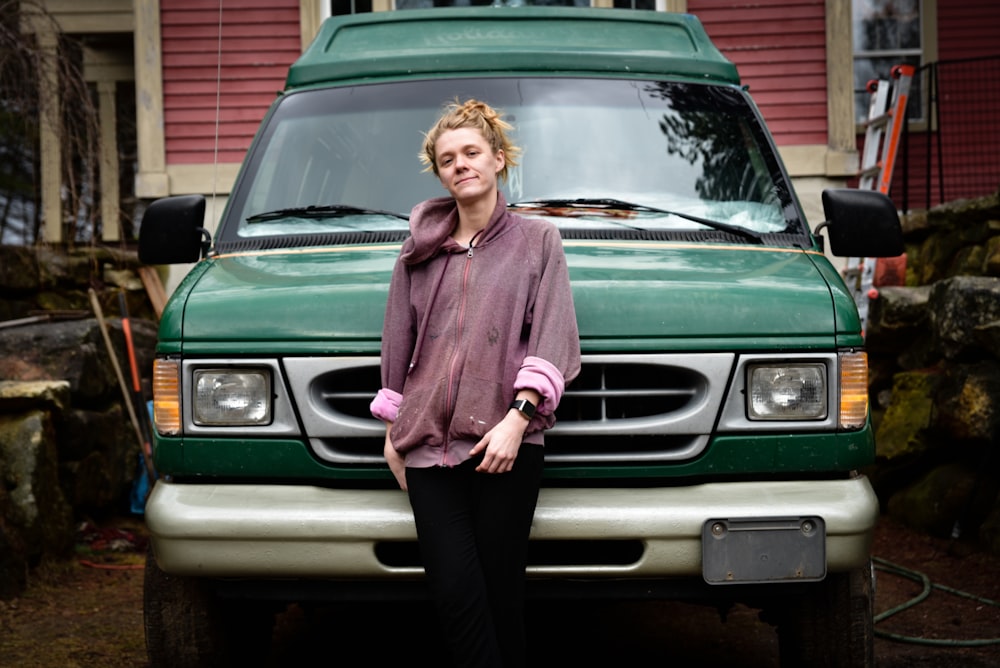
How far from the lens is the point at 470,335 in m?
3.11

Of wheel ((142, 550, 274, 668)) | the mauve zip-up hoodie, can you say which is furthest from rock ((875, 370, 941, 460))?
wheel ((142, 550, 274, 668))

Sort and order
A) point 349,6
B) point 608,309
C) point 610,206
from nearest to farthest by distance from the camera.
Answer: point 608,309, point 610,206, point 349,6

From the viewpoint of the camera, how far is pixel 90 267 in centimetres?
1052

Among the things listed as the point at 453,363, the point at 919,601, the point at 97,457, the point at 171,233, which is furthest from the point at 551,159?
the point at 97,457

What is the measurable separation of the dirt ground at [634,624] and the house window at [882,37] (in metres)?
9.08

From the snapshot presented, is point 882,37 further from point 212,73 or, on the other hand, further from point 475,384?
point 475,384

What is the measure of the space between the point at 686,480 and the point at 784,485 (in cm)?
27

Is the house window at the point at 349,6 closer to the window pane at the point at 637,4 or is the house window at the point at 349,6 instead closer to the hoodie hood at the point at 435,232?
the window pane at the point at 637,4

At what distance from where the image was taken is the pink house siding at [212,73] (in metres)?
11.9

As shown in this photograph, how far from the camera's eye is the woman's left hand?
3.00m

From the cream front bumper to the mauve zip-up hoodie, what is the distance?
0.27 meters

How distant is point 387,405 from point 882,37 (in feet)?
41.5

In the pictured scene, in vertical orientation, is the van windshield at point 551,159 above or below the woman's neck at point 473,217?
above

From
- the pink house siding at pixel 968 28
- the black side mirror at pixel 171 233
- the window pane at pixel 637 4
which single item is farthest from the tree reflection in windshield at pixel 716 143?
the pink house siding at pixel 968 28
